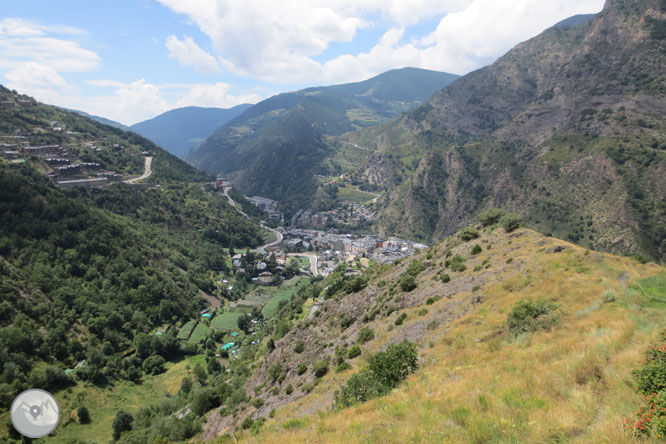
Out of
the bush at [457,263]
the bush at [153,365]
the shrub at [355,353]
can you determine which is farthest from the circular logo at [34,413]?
the bush at [153,365]

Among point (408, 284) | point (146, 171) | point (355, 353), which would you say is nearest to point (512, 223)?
point (408, 284)

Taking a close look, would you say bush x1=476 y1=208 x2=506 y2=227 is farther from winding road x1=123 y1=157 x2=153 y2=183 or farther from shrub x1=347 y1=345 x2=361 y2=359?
winding road x1=123 y1=157 x2=153 y2=183

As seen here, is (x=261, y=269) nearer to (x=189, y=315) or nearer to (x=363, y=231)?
(x=189, y=315)

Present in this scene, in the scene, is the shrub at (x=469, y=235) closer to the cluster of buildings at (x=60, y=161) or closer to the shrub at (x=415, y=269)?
the shrub at (x=415, y=269)

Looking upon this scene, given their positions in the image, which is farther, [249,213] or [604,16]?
[249,213]

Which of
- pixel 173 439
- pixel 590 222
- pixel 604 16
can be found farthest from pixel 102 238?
pixel 604 16

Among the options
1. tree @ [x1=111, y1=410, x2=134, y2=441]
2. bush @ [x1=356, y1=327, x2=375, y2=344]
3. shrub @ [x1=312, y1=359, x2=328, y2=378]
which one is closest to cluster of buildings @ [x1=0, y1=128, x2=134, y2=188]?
tree @ [x1=111, y1=410, x2=134, y2=441]
